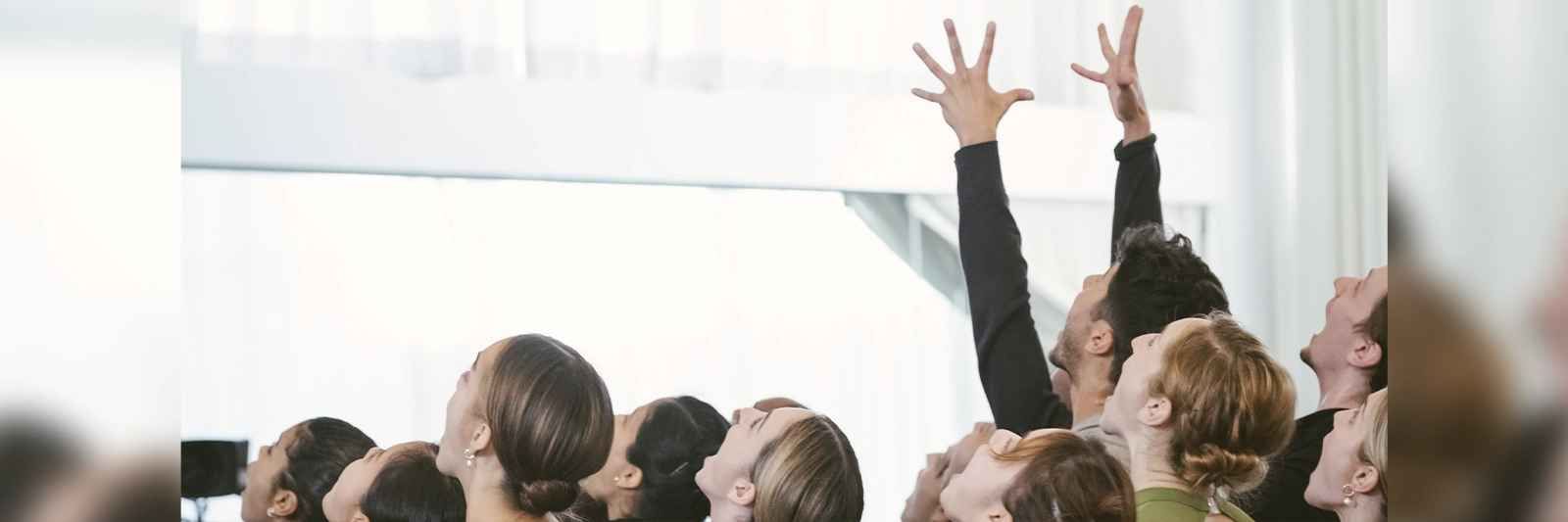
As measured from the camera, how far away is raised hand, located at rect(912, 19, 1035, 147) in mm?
2080

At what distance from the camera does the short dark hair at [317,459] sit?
1.76m

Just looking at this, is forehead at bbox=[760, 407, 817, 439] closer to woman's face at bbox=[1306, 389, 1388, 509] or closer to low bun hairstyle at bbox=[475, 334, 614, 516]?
low bun hairstyle at bbox=[475, 334, 614, 516]

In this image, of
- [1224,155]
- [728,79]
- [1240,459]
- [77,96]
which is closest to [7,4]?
[77,96]

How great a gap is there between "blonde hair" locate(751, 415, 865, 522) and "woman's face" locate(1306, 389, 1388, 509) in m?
0.69

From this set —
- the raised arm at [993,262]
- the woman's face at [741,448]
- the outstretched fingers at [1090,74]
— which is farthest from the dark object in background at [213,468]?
the outstretched fingers at [1090,74]

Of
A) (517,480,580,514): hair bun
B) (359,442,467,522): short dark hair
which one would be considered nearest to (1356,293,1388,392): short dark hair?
(517,480,580,514): hair bun

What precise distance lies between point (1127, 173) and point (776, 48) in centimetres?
66

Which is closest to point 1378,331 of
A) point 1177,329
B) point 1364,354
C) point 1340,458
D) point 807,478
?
point 1364,354

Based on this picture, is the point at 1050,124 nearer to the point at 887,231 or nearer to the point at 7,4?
the point at 887,231

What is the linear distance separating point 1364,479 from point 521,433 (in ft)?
3.89

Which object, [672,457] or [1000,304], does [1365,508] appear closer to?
[1000,304]

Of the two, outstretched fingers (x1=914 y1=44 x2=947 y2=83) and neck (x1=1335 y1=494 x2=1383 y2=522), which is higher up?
outstretched fingers (x1=914 y1=44 x2=947 y2=83)

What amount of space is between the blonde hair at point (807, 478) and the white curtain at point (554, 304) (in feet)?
1.11

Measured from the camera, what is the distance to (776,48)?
2201mm
